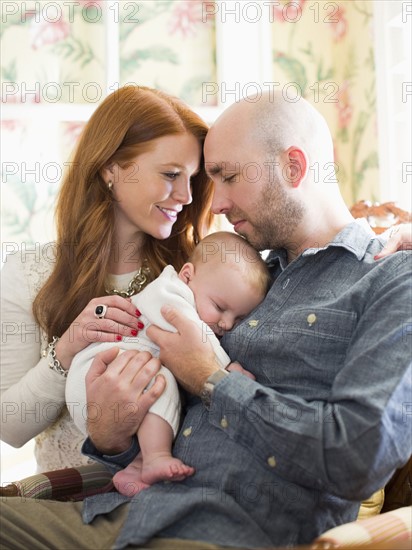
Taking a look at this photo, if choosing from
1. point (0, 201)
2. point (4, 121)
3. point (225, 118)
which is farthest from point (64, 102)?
point (225, 118)

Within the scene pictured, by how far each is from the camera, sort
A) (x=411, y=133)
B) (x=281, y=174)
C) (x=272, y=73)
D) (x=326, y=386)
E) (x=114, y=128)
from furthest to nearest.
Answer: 1. (x=272, y=73)
2. (x=411, y=133)
3. (x=114, y=128)
4. (x=281, y=174)
5. (x=326, y=386)

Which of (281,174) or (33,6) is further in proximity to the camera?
(33,6)

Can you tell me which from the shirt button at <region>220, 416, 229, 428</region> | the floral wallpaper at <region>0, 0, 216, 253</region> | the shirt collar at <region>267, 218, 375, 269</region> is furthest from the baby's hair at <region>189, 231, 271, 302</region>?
the floral wallpaper at <region>0, 0, 216, 253</region>

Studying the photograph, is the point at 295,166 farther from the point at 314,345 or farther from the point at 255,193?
the point at 314,345

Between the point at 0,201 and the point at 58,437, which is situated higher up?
the point at 0,201

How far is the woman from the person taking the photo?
72.9 inches

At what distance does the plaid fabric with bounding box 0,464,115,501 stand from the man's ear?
2.56ft

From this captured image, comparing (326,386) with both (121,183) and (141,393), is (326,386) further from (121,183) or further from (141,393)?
(121,183)

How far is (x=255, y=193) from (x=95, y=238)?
49 cm

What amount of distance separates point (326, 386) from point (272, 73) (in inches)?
77.8

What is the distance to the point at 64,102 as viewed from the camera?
280cm

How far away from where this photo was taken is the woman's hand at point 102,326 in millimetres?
1577

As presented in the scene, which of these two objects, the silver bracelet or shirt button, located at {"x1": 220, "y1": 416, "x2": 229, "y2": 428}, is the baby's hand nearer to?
shirt button, located at {"x1": 220, "y1": 416, "x2": 229, "y2": 428}

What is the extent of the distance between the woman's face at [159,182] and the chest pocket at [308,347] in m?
0.56
